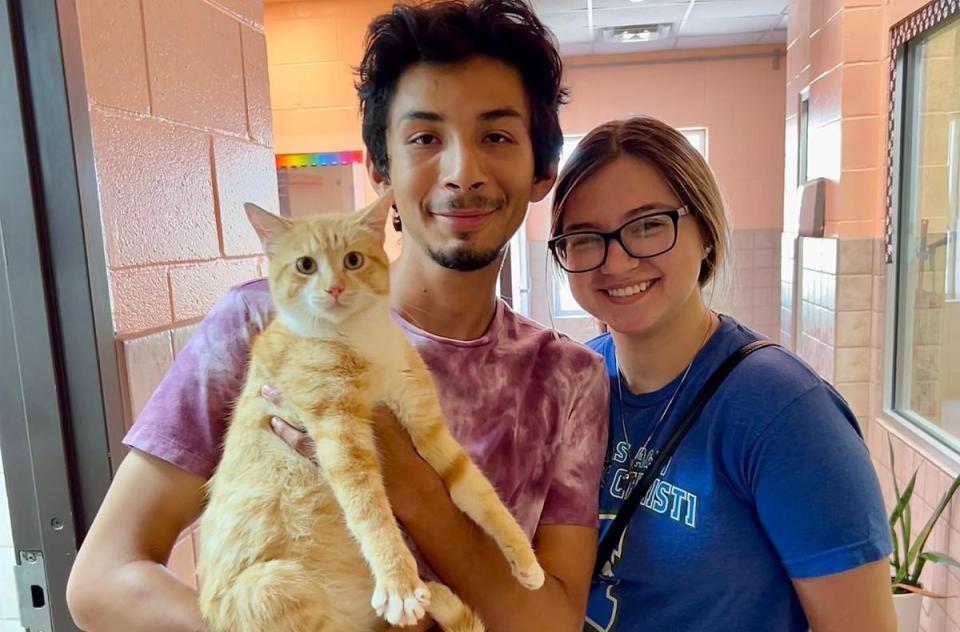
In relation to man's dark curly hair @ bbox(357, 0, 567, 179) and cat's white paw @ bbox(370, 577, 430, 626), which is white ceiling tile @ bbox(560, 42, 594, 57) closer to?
man's dark curly hair @ bbox(357, 0, 567, 179)

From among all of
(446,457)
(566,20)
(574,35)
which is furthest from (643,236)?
(574,35)

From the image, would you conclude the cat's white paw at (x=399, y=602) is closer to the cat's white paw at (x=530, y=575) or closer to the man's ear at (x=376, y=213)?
the cat's white paw at (x=530, y=575)

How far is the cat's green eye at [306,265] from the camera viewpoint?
921 mm

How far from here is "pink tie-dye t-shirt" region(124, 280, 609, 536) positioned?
951 millimetres

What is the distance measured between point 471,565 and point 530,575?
0.31 ft

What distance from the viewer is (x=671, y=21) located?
486cm

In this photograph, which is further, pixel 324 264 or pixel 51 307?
pixel 51 307

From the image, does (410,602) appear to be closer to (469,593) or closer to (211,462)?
(469,593)

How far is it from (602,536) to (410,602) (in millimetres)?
506

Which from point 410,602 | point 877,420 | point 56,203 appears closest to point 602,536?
point 410,602

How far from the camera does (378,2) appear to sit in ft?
10.5

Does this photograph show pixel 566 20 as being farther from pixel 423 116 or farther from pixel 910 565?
pixel 423 116

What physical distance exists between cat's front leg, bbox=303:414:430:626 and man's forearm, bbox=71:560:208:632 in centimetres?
24

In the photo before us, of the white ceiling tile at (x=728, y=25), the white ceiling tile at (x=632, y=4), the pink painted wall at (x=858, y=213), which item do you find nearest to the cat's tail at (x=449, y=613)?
the pink painted wall at (x=858, y=213)
